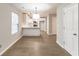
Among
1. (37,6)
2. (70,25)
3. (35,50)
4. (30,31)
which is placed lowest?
(35,50)

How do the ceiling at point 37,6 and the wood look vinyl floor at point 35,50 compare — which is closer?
the ceiling at point 37,6

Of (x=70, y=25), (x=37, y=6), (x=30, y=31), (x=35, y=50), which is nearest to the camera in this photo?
(x=70, y=25)

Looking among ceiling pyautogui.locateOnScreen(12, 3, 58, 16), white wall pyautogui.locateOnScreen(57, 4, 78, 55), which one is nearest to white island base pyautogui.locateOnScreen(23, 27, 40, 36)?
ceiling pyautogui.locateOnScreen(12, 3, 58, 16)

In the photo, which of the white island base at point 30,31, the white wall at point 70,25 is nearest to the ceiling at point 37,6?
the white wall at point 70,25

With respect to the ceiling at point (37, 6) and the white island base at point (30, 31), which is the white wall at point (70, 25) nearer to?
the ceiling at point (37, 6)

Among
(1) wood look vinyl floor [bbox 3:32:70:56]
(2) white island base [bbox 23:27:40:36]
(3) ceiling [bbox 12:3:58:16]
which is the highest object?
(3) ceiling [bbox 12:3:58:16]

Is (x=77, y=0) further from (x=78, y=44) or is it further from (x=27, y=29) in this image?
(x=27, y=29)

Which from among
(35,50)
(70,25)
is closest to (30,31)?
(35,50)

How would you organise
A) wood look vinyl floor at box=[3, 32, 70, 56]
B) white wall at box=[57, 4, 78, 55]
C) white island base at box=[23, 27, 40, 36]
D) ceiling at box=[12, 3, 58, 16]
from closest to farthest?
ceiling at box=[12, 3, 58, 16] < white wall at box=[57, 4, 78, 55] < wood look vinyl floor at box=[3, 32, 70, 56] < white island base at box=[23, 27, 40, 36]

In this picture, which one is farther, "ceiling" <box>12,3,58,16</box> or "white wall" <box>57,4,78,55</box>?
"white wall" <box>57,4,78,55</box>

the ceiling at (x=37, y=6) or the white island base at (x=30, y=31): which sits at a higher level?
the ceiling at (x=37, y=6)

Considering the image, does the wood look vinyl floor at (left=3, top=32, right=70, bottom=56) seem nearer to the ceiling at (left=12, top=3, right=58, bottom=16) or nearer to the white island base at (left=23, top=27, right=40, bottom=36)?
the ceiling at (left=12, top=3, right=58, bottom=16)

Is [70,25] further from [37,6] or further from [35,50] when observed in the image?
[35,50]

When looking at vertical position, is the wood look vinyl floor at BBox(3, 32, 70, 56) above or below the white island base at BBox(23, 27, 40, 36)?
below
